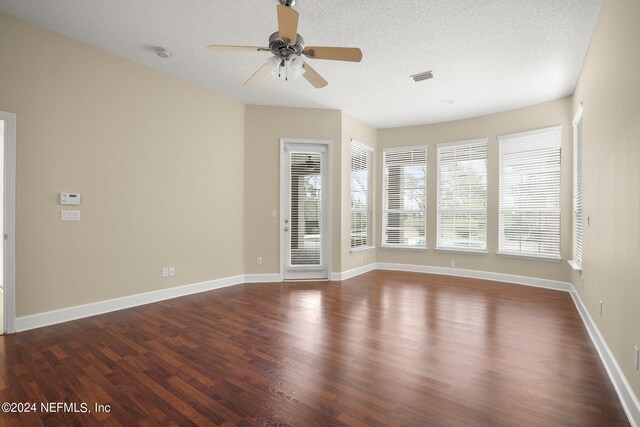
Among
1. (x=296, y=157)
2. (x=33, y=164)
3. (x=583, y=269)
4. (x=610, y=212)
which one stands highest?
(x=296, y=157)

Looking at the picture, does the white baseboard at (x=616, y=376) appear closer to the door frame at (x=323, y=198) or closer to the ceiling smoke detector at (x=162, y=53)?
the door frame at (x=323, y=198)

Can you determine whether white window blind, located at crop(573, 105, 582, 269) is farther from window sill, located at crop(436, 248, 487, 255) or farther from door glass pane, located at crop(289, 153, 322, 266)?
door glass pane, located at crop(289, 153, 322, 266)

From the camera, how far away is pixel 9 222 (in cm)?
305

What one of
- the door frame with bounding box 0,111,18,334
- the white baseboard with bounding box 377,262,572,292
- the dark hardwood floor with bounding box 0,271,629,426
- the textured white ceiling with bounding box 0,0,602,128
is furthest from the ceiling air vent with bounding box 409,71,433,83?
the door frame with bounding box 0,111,18,334

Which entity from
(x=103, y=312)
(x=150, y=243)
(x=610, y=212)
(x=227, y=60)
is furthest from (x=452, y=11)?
(x=103, y=312)

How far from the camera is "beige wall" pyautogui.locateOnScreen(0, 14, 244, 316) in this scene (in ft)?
10.4

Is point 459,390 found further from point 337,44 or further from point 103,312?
point 103,312

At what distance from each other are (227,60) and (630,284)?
4388mm

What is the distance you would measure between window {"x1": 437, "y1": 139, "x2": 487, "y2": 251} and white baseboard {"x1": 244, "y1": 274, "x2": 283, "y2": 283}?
3.31 m

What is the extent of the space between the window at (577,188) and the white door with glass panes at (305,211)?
12.1 ft

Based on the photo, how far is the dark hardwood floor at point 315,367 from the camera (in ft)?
6.23

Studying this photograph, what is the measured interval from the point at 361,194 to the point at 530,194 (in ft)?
9.76

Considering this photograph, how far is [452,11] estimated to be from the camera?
2.87 m

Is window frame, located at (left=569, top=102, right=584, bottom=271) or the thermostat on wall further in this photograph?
window frame, located at (left=569, top=102, right=584, bottom=271)
